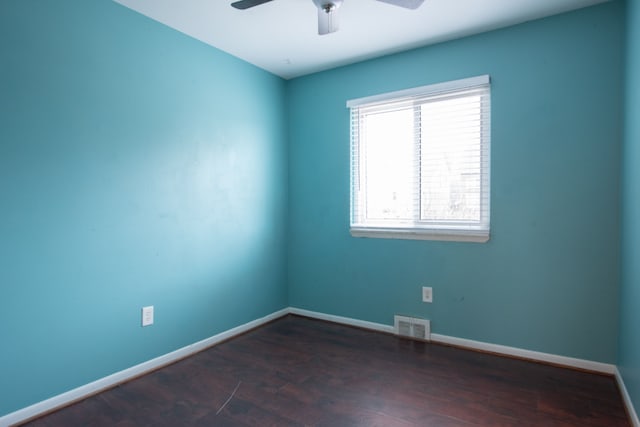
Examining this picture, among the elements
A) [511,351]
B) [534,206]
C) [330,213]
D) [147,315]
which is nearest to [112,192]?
[147,315]

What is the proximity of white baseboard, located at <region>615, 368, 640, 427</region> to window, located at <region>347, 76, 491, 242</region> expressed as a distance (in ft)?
3.69

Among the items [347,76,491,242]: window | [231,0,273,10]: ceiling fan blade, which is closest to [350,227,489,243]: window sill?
[347,76,491,242]: window

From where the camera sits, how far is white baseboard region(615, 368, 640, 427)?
5.93ft

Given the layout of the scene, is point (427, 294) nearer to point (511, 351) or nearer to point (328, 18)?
point (511, 351)

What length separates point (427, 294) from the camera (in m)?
3.01

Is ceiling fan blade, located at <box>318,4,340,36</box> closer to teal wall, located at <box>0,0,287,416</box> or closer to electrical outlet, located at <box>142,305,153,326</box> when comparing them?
teal wall, located at <box>0,0,287,416</box>

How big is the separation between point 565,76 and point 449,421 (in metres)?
2.24

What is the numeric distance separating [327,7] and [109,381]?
251 cm

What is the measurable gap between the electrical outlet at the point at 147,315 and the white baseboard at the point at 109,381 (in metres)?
0.26

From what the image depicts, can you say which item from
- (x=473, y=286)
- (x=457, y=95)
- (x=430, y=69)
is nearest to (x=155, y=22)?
(x=430, y=69)

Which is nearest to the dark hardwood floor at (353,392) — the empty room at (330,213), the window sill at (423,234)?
the empty room at (330,213)

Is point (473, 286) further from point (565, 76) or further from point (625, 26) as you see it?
point (625, 26)

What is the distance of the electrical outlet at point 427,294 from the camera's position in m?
3.00

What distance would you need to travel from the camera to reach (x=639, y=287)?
5.90 ft
